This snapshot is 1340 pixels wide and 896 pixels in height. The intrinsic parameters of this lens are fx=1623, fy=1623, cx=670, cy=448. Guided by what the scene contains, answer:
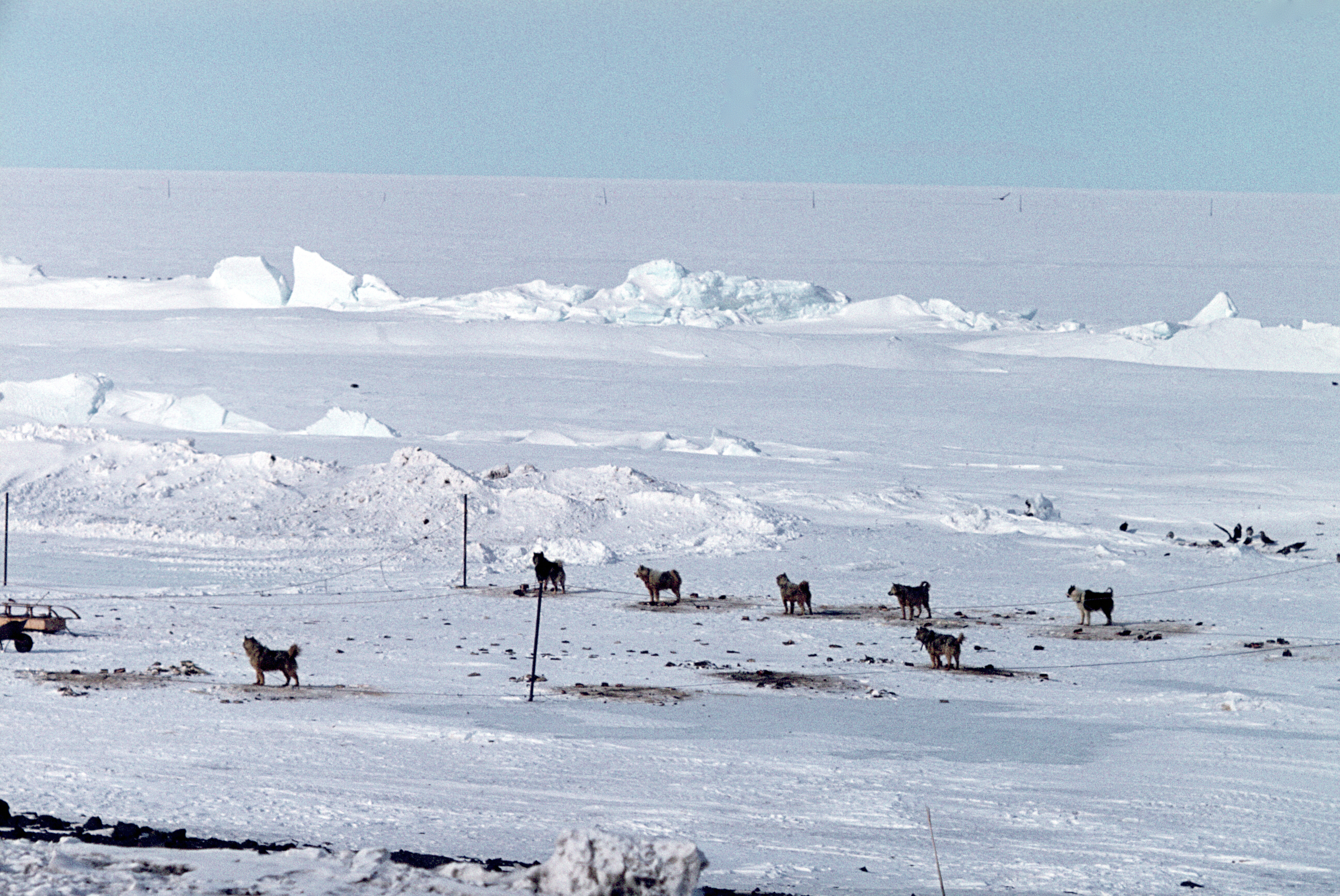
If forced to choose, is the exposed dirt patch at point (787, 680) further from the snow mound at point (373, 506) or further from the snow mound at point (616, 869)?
the snow mound at point (616, 869)

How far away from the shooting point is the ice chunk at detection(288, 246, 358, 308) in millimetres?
66438

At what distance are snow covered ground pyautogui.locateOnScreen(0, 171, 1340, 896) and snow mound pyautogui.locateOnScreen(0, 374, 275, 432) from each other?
6.1 inches

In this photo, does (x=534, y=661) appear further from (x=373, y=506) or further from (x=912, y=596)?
(x=373, y=506)

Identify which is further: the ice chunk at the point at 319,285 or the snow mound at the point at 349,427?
the ice chunk at the point at 319,285

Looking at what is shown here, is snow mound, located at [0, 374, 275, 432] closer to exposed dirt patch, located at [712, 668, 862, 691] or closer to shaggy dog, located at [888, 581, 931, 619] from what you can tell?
Result: shaggy dog, located at [888, 581, 931, 619]

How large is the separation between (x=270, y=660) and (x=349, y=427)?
22062 millimetres

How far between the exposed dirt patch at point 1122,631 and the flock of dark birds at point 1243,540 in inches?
221

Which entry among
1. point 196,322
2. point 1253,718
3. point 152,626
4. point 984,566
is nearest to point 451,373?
point 196,322

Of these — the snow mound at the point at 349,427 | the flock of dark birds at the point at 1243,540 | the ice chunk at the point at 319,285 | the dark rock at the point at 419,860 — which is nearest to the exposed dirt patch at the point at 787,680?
the dark rock at the point at 419,860

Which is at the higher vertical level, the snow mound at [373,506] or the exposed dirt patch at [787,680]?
the snow mound at [373,506]

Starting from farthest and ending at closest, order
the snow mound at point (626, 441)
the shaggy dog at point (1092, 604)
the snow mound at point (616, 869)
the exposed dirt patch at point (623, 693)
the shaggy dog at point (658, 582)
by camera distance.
A: the snow mound at point (626, 441)
the shaggy dog at point (658, 582)
the shaggy dog at point (1092, 604)
the exposed dirt patch at point (623, 693)
the snow mound at point (616, 869)

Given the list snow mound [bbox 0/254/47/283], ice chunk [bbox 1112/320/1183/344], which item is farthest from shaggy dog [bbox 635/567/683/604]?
snow mound [bbox 0/254/47/283]

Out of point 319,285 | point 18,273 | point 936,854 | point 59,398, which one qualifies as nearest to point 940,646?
point 936,854

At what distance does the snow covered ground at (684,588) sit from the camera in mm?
10422
